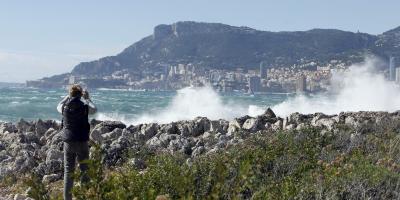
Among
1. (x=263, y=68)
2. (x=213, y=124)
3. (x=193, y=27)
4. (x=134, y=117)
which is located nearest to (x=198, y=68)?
(x=263, y=68)

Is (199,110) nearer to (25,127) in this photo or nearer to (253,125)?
(25,127)

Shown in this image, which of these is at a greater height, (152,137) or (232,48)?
(232,48)

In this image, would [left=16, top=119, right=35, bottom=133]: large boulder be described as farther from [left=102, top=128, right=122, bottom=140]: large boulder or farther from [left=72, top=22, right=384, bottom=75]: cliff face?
[left=72, top=22, right=384, bottom=75]: cliff face

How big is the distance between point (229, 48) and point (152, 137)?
147 m

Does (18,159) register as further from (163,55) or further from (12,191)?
(163,55)

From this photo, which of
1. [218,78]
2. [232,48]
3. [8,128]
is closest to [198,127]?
[8,128]

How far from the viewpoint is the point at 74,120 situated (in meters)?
7.73

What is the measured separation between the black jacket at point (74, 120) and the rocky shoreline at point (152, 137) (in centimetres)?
290

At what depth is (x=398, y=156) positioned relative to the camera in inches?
340

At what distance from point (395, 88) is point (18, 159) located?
34.7 m

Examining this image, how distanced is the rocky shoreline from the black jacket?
114 inches

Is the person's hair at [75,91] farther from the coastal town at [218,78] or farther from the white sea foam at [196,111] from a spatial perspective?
the coastal town at [218,78]

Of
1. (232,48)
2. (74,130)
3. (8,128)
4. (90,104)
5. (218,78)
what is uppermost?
(232,48)

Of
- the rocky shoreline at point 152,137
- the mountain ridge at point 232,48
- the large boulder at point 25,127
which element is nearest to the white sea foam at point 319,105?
the large boulder at point 25,127
